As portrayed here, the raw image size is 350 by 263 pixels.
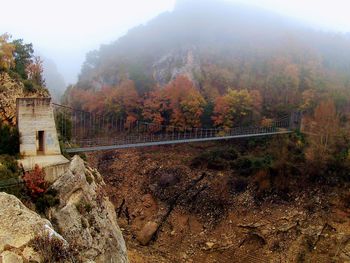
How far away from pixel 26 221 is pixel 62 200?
3.34 metres

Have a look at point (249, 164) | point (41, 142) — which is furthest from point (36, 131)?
point (249, 164)

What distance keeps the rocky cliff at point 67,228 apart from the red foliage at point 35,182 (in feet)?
1.63

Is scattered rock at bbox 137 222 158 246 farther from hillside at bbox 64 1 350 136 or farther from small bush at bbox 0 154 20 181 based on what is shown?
hillside at bbox 64 1 350 136

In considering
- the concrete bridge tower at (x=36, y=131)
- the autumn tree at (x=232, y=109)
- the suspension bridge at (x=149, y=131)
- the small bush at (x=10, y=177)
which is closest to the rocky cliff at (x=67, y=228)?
the small bush at (x=10, y=177)

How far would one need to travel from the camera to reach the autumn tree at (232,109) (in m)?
36.8

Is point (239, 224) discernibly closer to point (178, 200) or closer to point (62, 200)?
point (178, 200)

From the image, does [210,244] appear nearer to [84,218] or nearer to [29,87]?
[84,218]

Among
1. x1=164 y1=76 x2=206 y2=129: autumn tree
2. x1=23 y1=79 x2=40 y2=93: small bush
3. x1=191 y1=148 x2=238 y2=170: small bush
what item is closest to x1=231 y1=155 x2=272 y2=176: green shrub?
x1=191 y1=148 x2=238 y2=170: small bush

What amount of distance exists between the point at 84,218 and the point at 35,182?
210cm

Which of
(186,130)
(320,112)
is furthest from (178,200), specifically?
(320,112)

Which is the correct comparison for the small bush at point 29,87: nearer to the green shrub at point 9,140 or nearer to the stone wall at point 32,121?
the stone wall at point 32,121

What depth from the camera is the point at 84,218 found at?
44.0ft

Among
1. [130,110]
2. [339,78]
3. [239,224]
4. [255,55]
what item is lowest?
[239,224]

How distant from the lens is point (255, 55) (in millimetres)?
53250
